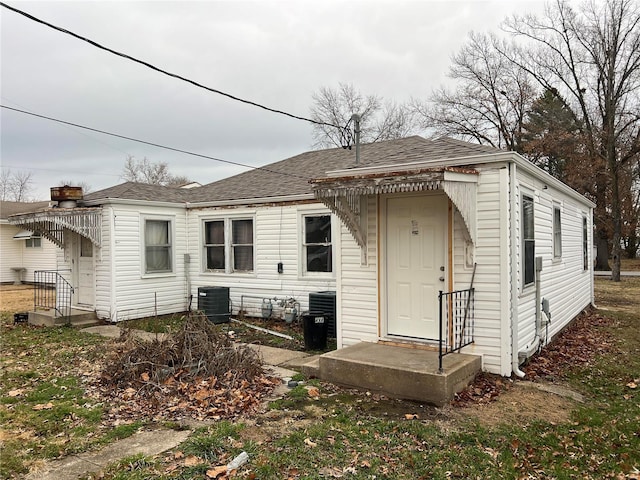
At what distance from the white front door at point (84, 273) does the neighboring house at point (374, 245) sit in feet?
0.13

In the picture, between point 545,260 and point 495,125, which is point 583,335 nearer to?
point 545,260

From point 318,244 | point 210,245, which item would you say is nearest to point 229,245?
point 210,245

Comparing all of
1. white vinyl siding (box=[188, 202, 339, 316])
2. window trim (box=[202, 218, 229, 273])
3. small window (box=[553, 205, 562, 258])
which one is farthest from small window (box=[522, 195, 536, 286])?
window trim (box=[202, 218, 229, 273])

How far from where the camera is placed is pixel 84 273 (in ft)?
38.1

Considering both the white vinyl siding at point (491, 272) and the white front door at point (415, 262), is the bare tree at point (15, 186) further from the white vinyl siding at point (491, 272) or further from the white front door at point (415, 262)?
the white vinyl siding at point (491, 272)

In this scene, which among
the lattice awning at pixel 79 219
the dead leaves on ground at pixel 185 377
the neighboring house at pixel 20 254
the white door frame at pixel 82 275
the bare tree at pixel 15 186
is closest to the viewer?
the dead leaves on ground at pixel 185 377

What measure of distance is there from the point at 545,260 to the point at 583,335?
2479 millimetres

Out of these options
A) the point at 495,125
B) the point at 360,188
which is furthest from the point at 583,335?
the point at 495,125

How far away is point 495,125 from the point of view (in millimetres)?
29953

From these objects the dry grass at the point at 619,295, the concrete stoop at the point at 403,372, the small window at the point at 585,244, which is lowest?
the dry grass at the point at 619,295

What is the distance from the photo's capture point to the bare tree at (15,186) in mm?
45219

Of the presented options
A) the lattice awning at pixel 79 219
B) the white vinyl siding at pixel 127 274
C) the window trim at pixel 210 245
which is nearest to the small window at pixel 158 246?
the white vinyl siding at pixel 127 274

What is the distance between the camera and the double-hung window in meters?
11.9

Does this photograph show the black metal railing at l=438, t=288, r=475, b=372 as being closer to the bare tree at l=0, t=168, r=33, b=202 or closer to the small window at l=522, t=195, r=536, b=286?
the small window at l=522, t=195, r=536, b=286
